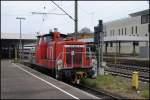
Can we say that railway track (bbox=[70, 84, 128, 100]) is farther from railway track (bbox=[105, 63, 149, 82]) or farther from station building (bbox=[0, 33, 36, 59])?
station building (bbox=[0, 33, 36, 59])

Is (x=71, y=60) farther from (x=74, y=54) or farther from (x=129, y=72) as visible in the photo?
(x=129, y=72)

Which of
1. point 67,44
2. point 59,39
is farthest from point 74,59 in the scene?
point 59,39

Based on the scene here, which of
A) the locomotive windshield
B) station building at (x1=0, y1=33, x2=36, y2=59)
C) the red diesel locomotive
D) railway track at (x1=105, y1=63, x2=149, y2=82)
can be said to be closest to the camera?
the red diesel locomotive

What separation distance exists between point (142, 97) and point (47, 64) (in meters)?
11.9

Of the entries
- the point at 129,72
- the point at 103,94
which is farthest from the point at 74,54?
the point at 129,72

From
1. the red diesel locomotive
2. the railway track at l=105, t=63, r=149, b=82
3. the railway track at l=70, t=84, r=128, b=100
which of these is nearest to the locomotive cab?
the red diesel locomotive

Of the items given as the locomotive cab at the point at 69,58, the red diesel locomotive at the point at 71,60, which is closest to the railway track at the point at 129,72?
the red diesel locomotive at the point at 71,60

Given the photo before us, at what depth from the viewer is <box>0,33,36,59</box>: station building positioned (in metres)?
69.8

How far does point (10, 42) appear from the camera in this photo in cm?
7900

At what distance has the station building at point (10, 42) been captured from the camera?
229 ft

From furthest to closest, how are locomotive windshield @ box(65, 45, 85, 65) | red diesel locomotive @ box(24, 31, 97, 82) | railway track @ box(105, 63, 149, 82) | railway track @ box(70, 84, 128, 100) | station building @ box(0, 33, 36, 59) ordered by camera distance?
station building @ box(0, 33, 36, 59) < railway track @ box(105, 63, 149, 82) < locomotive windshield @ box(65, 45, 85, 65) < red diesel locomotive @ box(24, 31, 97, 82) < railway track @ box(70, 84, 128, 100)

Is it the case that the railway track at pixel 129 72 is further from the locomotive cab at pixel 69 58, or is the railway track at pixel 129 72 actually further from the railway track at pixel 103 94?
the railway track at pixel 103 94

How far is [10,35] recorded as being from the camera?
7044 cm

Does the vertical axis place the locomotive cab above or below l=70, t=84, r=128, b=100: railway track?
above
